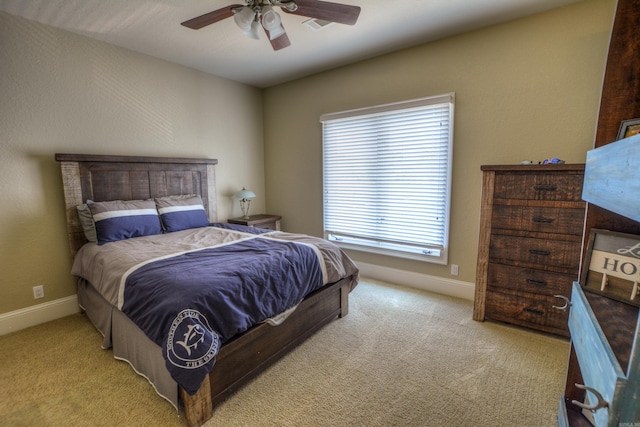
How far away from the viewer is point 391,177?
10.9 feet

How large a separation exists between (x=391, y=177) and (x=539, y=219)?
1498mm

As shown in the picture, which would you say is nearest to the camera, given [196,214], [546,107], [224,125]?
[546,107]

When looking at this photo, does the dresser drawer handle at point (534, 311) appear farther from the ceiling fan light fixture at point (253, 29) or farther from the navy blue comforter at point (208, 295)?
the ceiling fan light fixture at point (253, 29)

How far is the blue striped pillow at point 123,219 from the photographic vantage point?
100 inches

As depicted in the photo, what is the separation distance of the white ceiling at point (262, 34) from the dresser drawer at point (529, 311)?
7.77ft

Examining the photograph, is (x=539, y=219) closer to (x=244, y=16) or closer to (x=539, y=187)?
(x=539, y=187)

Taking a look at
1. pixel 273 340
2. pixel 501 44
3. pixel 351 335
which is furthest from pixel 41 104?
pixel 501 44

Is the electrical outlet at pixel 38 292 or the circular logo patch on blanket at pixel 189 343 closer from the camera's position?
the circular logo patch on blanket at pixel 189 343

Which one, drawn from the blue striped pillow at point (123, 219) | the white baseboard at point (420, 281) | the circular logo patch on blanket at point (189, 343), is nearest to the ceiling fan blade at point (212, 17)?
the blue striped pillow at point (123, 219)

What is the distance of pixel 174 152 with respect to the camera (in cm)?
347

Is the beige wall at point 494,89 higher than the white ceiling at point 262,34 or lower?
lower

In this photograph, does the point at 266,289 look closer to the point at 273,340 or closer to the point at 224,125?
the point at 273,340

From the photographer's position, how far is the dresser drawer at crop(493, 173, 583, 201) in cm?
204

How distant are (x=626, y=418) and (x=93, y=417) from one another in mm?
2235
